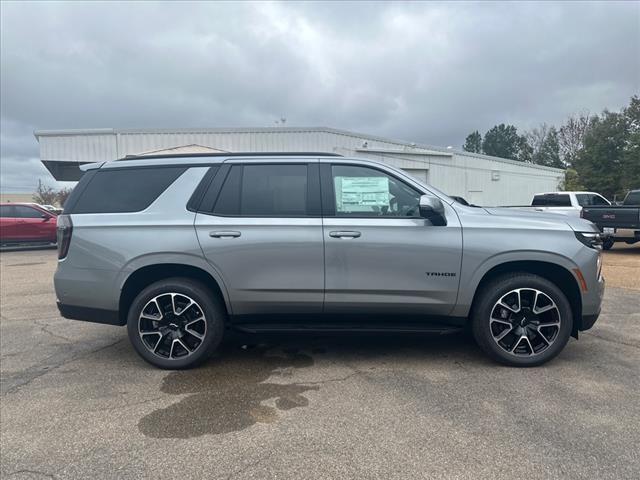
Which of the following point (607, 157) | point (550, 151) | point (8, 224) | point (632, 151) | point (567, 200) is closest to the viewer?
point (567, 200)

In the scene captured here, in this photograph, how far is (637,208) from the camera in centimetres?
1122

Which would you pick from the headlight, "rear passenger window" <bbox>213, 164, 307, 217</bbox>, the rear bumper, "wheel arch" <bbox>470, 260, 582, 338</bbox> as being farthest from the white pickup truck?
the rear bumper

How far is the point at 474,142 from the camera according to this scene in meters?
79.4

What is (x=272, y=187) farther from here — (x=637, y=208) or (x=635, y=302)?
(x=637, y=208)

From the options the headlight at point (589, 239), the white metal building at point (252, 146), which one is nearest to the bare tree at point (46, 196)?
the white metal building at point (252, 146)

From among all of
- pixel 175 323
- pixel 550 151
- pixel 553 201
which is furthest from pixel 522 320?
pixel 550 151

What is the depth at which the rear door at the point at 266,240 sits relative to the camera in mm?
3754

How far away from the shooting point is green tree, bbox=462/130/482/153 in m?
78.5

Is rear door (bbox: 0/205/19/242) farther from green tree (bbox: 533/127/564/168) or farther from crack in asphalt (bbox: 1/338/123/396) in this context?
green tree (bbox: 533/127/564/168)

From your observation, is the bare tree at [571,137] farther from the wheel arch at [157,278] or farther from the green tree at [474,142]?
the wheel arch at [157,278]

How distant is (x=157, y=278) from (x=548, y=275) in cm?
367

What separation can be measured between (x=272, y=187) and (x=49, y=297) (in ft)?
18.8

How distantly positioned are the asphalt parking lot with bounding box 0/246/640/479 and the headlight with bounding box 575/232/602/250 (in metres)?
1.13

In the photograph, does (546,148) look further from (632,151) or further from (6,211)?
(6,211)
